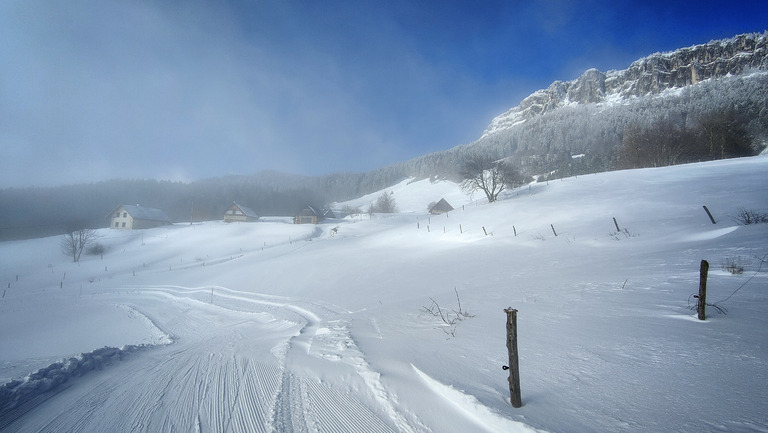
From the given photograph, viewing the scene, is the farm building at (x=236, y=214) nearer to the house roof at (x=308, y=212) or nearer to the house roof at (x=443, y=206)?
the house roof at (x=308, y=212)

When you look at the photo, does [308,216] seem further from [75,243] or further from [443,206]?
[75,243]

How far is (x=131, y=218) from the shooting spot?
197ft

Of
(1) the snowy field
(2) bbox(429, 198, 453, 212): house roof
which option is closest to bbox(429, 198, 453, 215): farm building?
(2) bbox(429, 198, 453, 212): house roof

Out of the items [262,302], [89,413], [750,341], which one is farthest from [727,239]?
[262,302]

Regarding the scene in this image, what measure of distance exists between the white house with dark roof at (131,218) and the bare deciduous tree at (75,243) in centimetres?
1340

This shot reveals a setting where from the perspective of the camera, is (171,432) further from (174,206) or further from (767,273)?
(174,206)

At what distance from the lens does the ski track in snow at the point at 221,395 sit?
3.27m

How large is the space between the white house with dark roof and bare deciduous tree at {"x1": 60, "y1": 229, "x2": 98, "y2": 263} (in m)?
13.4

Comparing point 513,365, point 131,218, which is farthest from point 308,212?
point 513,365

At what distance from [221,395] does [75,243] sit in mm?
61903

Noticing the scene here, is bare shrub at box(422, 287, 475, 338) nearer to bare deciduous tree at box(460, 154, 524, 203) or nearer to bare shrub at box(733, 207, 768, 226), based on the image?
bare shrub at box(733, 207, 768, 226)

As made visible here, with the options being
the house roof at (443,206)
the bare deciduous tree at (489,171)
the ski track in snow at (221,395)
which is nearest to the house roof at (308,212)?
the house roof at (443,206)

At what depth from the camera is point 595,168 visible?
78000 mm

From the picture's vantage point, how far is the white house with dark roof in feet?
197
